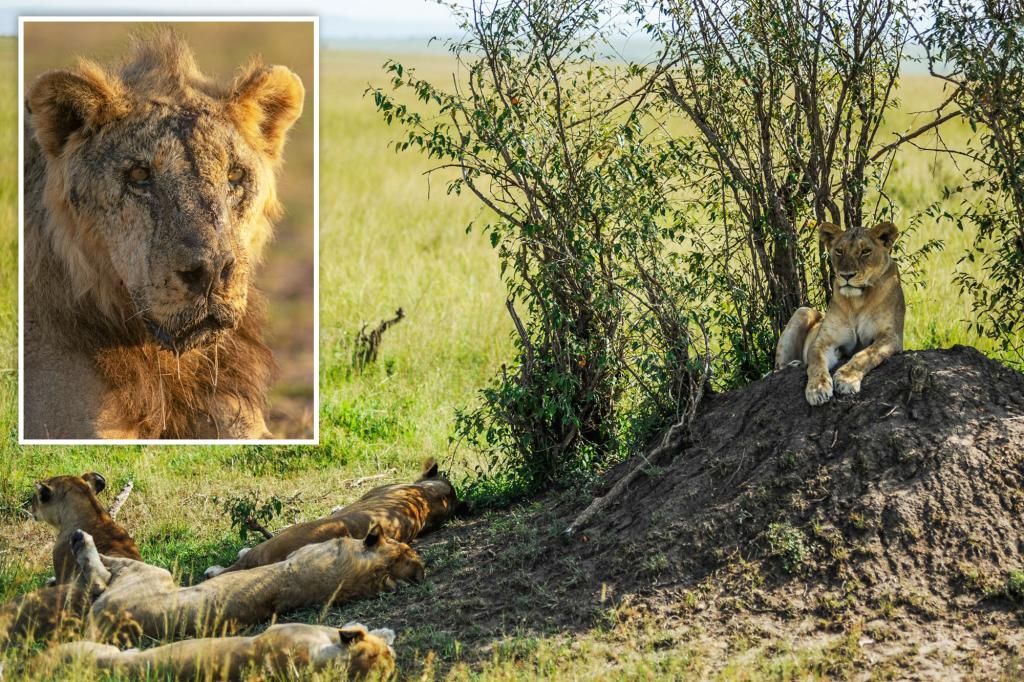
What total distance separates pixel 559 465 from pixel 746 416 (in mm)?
1643

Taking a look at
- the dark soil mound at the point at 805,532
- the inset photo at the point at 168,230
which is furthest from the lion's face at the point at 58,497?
the dark soil mound at the point at 805,532

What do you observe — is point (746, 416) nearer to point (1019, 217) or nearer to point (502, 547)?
point (502, 547)

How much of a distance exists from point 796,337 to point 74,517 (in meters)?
4.20

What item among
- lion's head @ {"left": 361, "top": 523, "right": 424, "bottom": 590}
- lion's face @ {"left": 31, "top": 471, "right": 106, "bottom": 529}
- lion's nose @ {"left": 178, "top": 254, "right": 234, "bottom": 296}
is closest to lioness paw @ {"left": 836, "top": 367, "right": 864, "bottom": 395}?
lion's head @ {"left": 361, "top": 523, "right": 424, "bottom": 590}

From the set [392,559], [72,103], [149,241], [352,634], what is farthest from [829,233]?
[72,103]

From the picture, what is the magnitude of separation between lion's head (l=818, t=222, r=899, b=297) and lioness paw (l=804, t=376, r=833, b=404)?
58 cm

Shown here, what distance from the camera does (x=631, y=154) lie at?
7.93 m

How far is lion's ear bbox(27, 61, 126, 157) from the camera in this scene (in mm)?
8562

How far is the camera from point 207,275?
862 centimetres

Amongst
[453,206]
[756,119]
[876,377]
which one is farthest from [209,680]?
[453,206]

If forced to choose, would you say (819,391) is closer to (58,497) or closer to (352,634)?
(352,634)

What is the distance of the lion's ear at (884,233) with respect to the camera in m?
7.09

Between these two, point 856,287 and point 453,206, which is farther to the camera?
point 453,206

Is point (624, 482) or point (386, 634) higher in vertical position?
point (624, 482)
